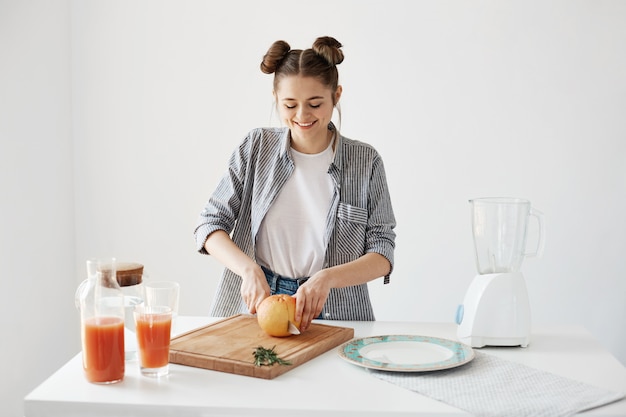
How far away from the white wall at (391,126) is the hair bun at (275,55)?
3.86 ft

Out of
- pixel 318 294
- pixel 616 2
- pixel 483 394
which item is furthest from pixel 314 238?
pixel 616 2

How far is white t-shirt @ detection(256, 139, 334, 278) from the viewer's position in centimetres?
218

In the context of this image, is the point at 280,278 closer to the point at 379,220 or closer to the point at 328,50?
the point at 379,220

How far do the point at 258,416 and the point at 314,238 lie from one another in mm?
886

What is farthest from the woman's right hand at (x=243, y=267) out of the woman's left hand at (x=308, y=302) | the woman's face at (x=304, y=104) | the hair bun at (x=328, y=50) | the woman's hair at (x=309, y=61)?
the hair bun at (x=328, y=50)

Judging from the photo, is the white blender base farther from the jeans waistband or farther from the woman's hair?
the woman's hair

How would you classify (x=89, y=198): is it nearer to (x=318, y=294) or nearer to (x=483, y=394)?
(x=318, y=294)

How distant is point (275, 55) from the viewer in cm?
218

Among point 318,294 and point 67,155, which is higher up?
point 67,155

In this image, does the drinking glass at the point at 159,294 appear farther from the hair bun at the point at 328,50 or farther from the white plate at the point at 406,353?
the hair bun at the point at 328,50

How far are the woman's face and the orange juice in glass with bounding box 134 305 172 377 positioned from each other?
79 centimetres

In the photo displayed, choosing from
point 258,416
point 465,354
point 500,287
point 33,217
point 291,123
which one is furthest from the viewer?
point 33,217

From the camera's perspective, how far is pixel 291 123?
84.4 inches

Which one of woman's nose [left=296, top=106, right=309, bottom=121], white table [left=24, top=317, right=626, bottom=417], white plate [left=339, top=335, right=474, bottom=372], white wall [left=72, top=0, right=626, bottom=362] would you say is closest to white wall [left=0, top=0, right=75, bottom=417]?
white wall [left=72, top=0, right=626, bottom=362]
